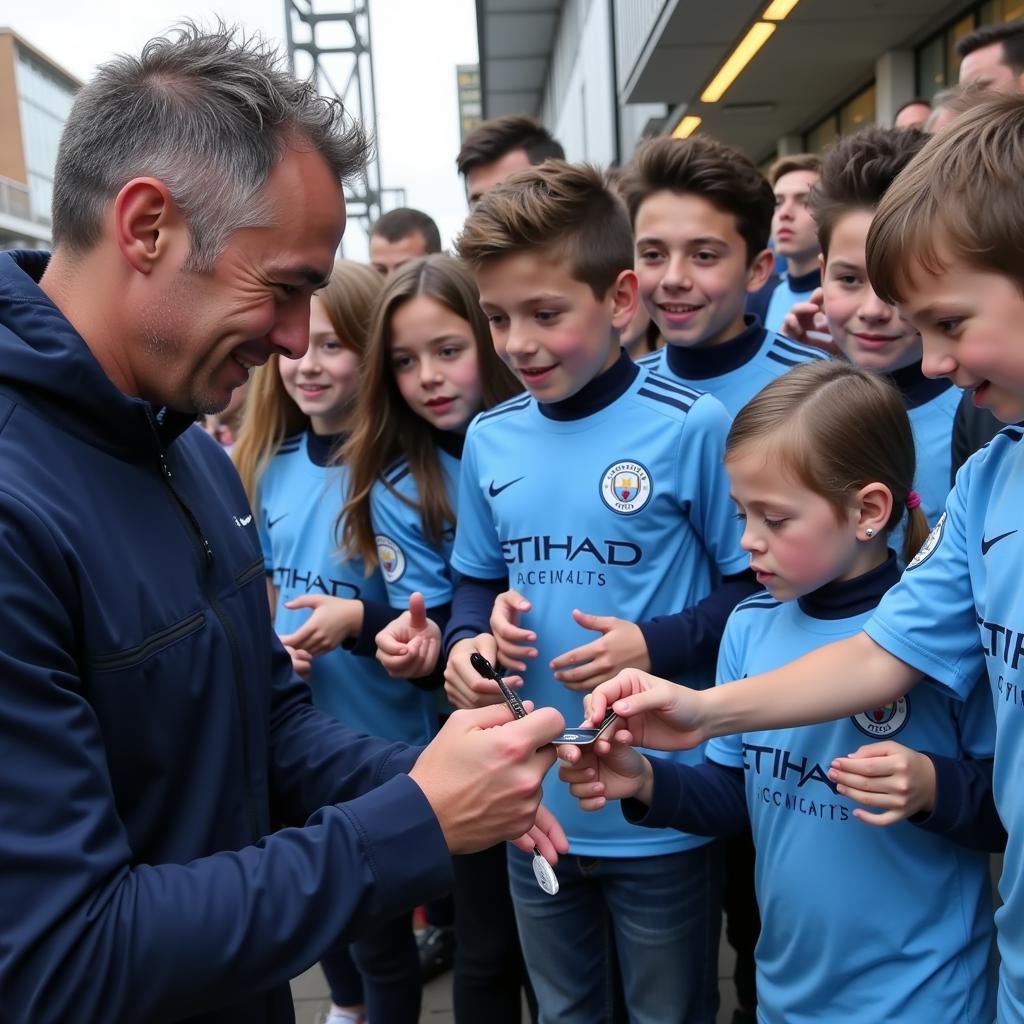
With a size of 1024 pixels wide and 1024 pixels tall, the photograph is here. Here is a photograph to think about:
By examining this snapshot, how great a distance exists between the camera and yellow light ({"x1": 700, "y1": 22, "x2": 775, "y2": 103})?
7871 mm

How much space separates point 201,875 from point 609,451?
132 cm

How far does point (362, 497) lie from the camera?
286 cm

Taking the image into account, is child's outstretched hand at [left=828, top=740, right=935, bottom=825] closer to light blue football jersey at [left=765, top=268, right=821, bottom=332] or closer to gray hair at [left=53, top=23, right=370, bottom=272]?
gray hair at [left=53, top=23, right=370, bottom=272]

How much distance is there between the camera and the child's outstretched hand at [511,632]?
2.17 meters

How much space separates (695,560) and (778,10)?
6.44m

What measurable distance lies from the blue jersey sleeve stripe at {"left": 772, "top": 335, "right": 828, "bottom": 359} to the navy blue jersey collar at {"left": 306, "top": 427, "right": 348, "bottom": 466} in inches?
51.1

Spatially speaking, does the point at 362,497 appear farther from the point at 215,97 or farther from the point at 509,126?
the point at 509,126

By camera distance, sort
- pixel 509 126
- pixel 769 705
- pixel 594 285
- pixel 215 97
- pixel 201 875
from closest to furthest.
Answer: pixel 201 875 < pixel 215 97 < pixel 769 705 < pixel 594 285 < pixel 509 126

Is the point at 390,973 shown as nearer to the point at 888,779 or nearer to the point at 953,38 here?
the point at 888,779

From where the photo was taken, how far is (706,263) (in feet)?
9.07

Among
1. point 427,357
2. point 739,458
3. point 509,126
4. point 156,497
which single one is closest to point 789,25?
point 509,126

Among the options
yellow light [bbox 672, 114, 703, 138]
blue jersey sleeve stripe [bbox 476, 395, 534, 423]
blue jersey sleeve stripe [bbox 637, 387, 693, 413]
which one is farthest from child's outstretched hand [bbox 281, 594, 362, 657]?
yellow light [bbox 672, 114, 703, 138]

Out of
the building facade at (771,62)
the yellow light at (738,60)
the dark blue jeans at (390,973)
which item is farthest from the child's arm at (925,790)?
the yellow light at (738,60)

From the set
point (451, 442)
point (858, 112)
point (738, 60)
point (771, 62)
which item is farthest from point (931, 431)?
point (858, 112)
